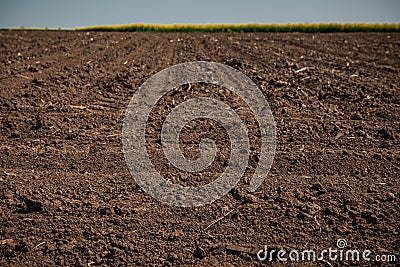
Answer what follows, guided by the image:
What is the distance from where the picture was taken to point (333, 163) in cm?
395

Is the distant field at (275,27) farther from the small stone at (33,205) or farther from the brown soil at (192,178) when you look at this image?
the small stone at (33,205)

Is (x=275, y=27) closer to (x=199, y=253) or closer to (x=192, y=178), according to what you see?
(x=192, y=178)

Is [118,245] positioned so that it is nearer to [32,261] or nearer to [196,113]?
[32,261]

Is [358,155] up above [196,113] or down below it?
below

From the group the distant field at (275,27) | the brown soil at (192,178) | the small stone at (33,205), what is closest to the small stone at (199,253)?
the brown soil at (192,178)

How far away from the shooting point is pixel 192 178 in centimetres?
376

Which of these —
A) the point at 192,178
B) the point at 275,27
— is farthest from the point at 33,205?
Result: the point at 275,27

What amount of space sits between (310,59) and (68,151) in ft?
17.0

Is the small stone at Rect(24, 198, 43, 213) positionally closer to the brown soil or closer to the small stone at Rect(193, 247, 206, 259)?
the brown soil

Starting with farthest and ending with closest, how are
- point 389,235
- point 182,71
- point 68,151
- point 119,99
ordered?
point 182,71 → point 119,99 → point 68,151 → point 389,235

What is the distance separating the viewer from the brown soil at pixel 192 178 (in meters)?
2.92

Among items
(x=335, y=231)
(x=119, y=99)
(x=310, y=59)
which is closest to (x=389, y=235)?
(x=335, y=231)

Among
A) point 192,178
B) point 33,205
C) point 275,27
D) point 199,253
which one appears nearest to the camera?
point 199,253

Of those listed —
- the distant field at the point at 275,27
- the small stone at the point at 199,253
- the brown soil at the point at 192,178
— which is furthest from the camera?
the distant field at the point at 275,27
